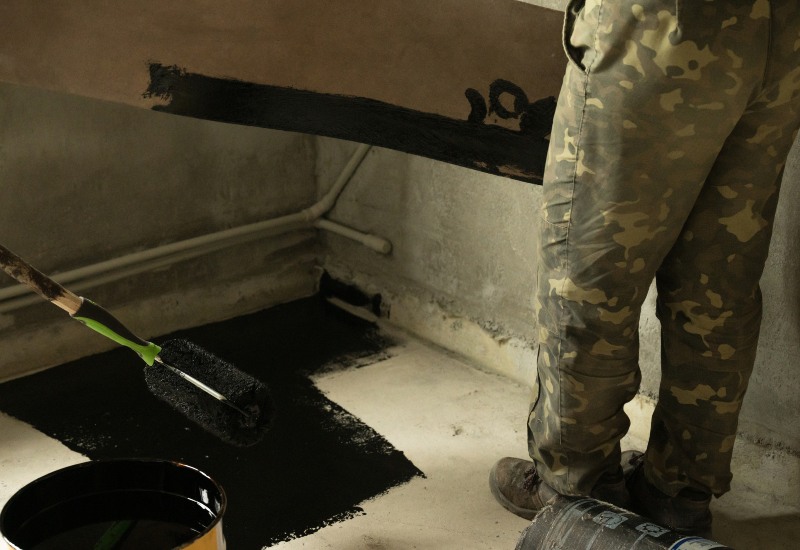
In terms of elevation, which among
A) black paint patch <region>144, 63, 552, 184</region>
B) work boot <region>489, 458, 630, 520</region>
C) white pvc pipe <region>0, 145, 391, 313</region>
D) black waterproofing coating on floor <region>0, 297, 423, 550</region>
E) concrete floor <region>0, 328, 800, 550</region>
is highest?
black paint patch <region>144, 63, 552, 184</region>

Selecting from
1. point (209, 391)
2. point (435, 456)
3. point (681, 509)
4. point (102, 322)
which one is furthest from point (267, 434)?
point (681, 509)

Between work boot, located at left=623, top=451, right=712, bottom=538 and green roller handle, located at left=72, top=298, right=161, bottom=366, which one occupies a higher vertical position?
green roller handle, located at left=72, top=298, right=161, bottom=366

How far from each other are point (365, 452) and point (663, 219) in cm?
95

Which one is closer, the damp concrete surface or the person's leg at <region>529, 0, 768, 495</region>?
the person's leg at <region>529, 0, 768, 495</region>

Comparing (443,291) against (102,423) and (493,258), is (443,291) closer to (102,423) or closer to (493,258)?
(493,258)

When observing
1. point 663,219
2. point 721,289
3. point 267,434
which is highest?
point 663,219

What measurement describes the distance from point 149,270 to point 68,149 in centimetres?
42

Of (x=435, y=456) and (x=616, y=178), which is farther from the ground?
(x=616, y=178)

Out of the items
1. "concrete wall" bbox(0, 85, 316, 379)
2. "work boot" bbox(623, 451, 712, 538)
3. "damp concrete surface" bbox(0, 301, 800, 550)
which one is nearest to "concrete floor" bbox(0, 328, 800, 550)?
"damp concrete surface" bbox(0, 301, 800, 550)

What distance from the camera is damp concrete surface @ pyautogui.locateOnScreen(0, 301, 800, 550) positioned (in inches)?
75.4

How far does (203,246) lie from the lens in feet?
9.17

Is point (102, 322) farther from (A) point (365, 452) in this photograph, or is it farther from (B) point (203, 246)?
(B) point (203, 246)

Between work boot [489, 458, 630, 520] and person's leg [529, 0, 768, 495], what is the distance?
0.21 ft

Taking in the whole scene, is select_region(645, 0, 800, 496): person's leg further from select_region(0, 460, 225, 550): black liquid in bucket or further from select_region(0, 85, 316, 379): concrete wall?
select_region(0, 85, 316, 379): concrete wall
